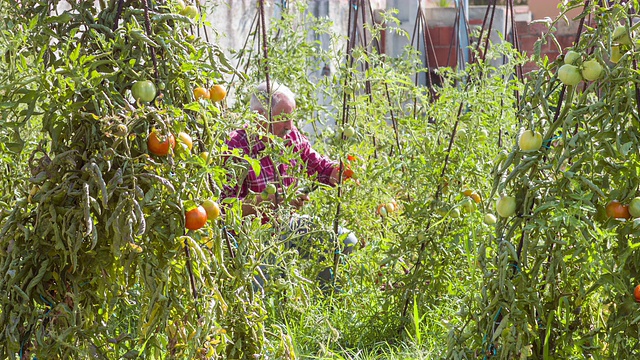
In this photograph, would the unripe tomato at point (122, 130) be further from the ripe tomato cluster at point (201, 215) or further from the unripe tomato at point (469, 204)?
the unripe tomato at point (469, 204)

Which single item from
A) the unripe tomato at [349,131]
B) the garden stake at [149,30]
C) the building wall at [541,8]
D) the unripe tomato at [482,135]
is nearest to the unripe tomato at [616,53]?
the garden stake at [149,30]

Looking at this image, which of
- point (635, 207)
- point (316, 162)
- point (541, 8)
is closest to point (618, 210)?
point (635, 207)

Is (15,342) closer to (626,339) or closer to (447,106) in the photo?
(626,339)

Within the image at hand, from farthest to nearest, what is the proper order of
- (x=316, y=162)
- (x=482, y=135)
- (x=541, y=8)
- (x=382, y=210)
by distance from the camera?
(x=541, y=8)
(x=316, y=162)
(x=382, y=210)
(x=482, y=135)

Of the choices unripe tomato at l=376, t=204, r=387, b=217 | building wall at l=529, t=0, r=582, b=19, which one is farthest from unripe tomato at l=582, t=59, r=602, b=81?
building wall at l=529, t=0, r=582, b=19

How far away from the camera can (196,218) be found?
154 centimetres

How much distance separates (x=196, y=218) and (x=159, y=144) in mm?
155

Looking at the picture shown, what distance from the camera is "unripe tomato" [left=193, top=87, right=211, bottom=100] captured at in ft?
5.37

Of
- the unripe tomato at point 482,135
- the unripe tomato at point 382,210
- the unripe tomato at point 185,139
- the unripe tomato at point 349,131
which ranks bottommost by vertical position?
the unripe tomato at point 382,210

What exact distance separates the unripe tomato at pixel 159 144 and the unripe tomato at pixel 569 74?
Result: 0.74m

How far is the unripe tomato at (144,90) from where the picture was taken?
4.98 ft

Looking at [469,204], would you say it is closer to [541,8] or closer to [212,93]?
[212,93]

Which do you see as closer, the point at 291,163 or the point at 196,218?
the point at 196,218

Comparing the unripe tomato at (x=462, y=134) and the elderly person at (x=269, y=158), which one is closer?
the unripe tomato at (x=462, y=134)
